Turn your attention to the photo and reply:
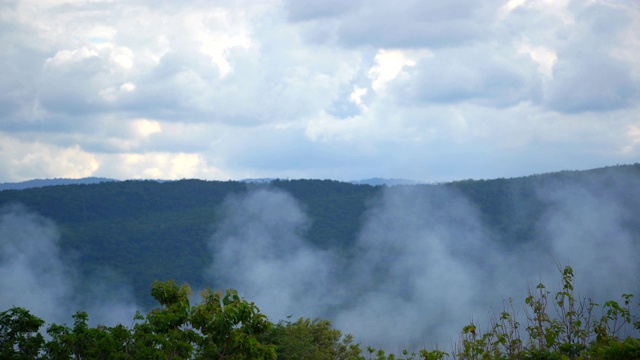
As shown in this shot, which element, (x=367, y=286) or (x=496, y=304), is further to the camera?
(x=367, y=286)

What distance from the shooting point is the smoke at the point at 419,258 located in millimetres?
101000

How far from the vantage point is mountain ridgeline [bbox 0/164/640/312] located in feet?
413

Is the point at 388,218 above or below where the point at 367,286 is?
above

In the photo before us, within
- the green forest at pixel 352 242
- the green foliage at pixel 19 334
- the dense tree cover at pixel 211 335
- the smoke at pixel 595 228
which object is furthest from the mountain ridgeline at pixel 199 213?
the dense tree cover at pixel 211 335

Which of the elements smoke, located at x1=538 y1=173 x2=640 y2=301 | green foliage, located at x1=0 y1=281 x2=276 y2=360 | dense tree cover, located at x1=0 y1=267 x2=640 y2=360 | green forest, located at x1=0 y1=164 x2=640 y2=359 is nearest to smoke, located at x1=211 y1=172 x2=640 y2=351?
smoke, located at x1=538 y1=173 x2=640 y2=301

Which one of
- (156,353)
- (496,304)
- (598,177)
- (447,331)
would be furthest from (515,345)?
(598,177)

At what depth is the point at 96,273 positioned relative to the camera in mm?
122688

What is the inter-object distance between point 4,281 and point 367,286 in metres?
53.6

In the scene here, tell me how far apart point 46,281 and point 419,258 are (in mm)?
57403

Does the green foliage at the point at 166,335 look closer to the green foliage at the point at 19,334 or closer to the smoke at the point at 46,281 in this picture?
the green foliage at the point at 19,334

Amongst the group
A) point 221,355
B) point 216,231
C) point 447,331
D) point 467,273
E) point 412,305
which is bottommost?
point 221,355

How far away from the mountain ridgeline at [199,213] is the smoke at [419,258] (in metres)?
0.84

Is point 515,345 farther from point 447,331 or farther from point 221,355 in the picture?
point 447,331

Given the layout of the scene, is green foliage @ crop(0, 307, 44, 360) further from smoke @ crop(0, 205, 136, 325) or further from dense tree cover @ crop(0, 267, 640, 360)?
smoke @ crop(0, 205, 136, 325)
